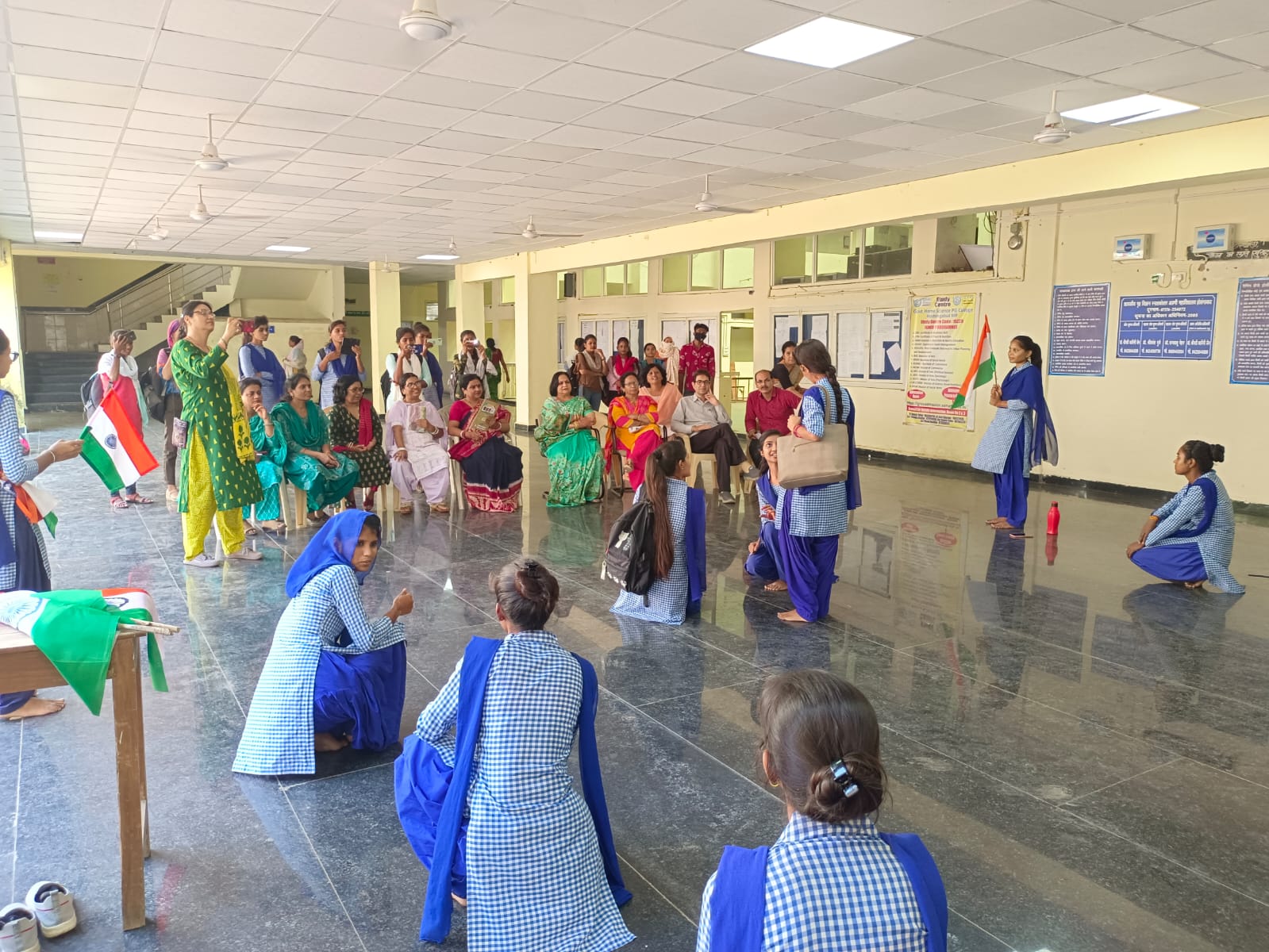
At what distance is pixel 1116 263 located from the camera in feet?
27.5

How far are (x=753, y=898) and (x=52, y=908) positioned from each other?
1.83 meters

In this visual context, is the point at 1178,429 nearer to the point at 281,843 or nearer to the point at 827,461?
the point at 827,461

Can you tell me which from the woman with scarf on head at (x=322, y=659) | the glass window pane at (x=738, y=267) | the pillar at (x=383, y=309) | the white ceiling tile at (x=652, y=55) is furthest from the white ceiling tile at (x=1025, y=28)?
the pillar at (x=383, y=309)

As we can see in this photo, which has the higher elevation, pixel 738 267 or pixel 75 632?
pixel 738 267

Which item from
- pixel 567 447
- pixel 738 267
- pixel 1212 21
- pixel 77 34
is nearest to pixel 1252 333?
pixel 1212 21

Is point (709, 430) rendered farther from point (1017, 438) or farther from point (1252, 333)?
point (1252, 333)

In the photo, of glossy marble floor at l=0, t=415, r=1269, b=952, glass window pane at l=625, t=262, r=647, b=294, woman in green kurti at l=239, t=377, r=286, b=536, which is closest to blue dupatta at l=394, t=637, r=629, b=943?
glossy marble floor at l=0, t=415, r=1269, b=952

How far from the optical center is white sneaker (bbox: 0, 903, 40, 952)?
79.8 inches

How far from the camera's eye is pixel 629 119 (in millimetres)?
6188

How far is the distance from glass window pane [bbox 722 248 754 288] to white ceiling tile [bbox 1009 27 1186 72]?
8002mm

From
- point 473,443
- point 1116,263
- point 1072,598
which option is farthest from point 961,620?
point 1116,263

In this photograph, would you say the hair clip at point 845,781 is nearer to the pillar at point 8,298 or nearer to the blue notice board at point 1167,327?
the blue notice board at point 1167,327

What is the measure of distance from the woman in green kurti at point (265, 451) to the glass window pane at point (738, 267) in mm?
8104

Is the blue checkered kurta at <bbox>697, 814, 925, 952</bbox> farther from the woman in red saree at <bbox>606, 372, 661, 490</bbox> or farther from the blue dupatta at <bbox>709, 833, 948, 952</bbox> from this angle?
the woman in red saree at <bbox>606, 372, 661, 490</bbox>
